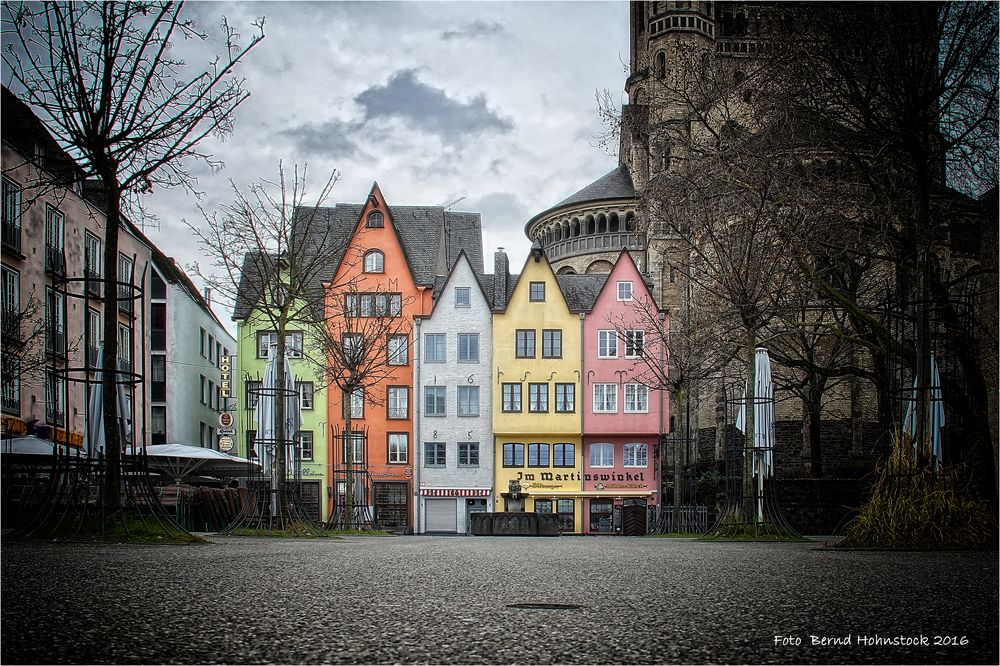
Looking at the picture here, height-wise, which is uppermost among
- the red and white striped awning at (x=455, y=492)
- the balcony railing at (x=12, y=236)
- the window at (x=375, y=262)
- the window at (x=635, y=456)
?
the window at (x=375, y=262)

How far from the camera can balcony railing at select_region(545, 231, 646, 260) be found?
212 feet

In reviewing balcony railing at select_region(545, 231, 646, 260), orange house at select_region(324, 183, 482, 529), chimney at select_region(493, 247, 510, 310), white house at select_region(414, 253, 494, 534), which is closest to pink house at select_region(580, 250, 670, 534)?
chimney at select_region(493, 247, 510, 310)

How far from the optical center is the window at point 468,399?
49.5m

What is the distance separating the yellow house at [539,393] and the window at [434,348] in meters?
2.51

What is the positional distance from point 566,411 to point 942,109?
3557cm

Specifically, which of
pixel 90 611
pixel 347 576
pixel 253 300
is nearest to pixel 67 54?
pixel 347 576

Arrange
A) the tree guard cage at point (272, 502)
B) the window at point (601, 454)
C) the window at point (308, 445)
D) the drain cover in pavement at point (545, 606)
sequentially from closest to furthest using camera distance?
1. the drain cover in pavement at point (545, 606)
2. the tree guard cage at point (272, 502)
3. the window at point (601, 454)
4. the window at point (308, 445)

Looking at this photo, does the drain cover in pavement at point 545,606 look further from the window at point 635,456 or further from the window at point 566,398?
the window at point 635,456

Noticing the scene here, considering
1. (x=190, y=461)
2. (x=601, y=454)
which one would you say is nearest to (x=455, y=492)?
(x=601, y=454)

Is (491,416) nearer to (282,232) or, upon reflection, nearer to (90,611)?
(282,232)

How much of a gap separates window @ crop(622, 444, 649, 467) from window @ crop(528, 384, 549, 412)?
4.09 m

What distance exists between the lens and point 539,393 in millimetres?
48812

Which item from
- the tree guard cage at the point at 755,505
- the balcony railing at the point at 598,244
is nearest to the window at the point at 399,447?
the balcony railing at the point at 598,244

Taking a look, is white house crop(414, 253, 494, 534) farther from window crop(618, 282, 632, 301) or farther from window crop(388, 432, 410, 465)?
window crop(618, 282, 632, 301)
